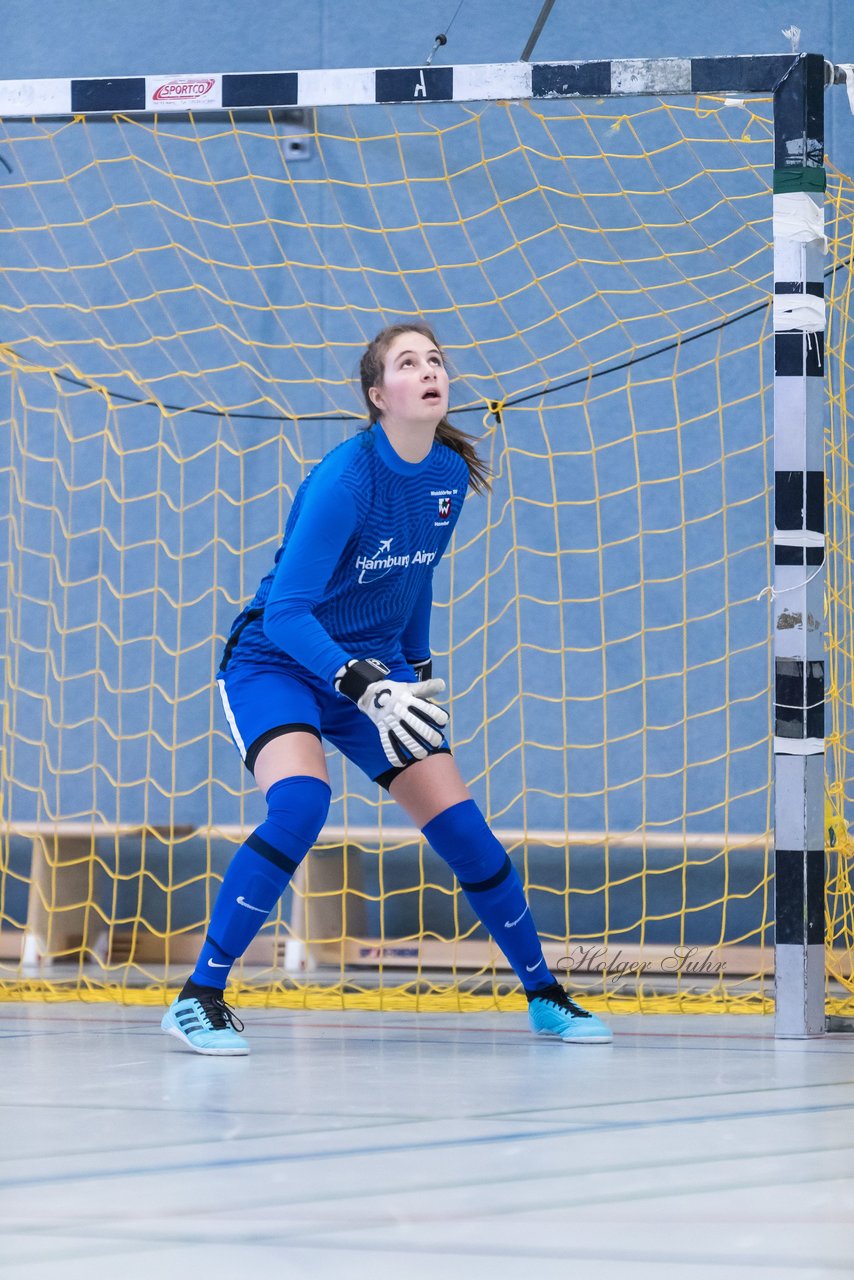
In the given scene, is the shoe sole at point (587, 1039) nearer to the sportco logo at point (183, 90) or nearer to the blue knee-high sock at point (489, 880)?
the blue knee-high sock at point (489, 880)

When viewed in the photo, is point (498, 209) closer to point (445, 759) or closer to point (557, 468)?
point (557, 468)

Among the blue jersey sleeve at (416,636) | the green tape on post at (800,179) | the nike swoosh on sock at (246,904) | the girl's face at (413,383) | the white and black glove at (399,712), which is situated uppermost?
the green tape on post at (800,179)

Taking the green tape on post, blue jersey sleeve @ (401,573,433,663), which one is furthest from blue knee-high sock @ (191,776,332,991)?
the green tape on post

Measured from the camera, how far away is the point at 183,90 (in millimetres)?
4031

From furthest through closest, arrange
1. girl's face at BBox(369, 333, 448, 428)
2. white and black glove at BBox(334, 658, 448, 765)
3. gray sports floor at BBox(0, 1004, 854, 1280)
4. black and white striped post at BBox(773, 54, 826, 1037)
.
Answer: black and white striped post at BBox(773, 54, 826, 1037) → girl's face at BBox(369, 333, 448, 428) → white and black glove at BBox(334, 658, 448, 765) → gray sports floor at BBox(0, 1004, 854, 1280)

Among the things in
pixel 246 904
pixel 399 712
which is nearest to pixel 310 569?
pixel 399 712

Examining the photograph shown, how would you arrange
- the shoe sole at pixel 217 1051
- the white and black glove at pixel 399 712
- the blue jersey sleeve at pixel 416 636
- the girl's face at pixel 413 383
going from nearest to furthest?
the white and black glove at pixel 399 712 → the shoe sole at pixel 217 1051 → the girl's face at pixel 413 383 → the blue jersey sleeve at pixel 416 636

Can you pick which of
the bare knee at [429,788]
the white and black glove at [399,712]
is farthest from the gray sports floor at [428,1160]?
the white and black glove at [399,712]

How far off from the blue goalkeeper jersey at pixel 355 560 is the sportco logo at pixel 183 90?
1.11 meters

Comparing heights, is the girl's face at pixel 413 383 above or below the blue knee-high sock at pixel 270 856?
above

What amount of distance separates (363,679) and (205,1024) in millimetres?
758

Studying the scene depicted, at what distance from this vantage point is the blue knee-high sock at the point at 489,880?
3.45 meters

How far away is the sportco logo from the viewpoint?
13.1ft

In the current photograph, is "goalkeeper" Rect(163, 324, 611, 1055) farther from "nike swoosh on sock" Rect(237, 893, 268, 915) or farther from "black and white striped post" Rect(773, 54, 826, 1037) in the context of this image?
"black and white striped post" Rect(773, 54, 826, 1037)
